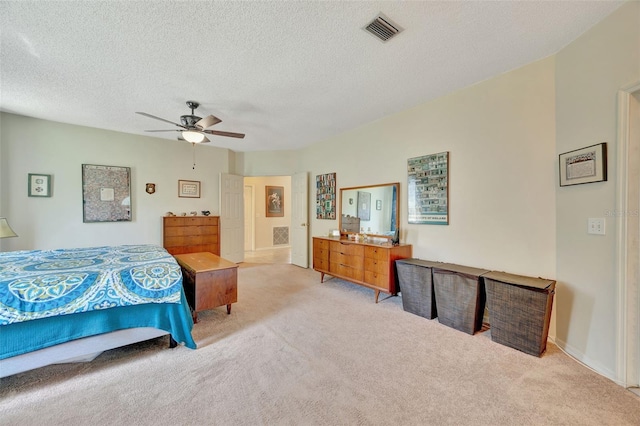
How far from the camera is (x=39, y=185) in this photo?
406 centimetres

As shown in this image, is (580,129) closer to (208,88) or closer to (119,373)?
(208,88)

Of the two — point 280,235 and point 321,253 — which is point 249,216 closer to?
point 280,235

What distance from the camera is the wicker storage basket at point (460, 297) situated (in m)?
2.55

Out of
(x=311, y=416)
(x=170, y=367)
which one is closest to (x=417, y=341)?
(x=311, y=416)

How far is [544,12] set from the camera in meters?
1.89

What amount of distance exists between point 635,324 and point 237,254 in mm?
5971

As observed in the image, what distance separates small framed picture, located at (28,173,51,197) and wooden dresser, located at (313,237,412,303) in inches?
176

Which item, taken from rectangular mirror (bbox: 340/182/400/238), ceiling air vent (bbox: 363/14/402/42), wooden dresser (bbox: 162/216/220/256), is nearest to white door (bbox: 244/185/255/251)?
wooden dresser (bbox: 162/216/220/256)

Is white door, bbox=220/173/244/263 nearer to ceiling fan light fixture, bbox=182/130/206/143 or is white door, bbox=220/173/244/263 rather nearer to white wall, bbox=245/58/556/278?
ceiling fan light fixture, bbox=182/130/206/143

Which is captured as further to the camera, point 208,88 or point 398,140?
point 398,140

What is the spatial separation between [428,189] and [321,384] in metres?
2.63

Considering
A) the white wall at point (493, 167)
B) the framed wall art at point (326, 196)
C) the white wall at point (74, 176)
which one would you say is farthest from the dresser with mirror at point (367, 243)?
the white wall at point (74, 176)

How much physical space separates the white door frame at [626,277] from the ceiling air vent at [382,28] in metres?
1.68

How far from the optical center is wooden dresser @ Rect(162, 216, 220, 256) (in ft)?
16.5
